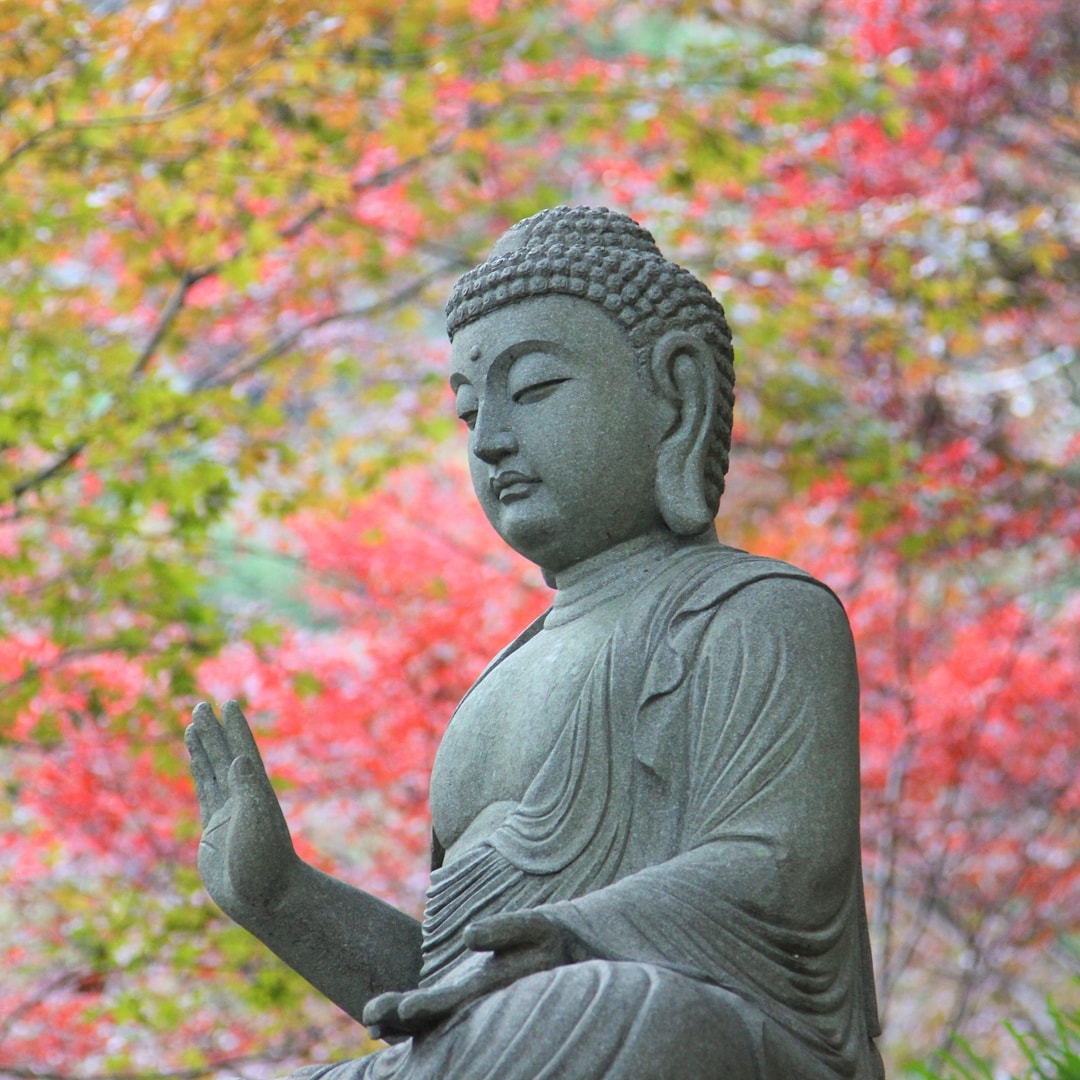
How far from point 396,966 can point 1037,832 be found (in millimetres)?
6304

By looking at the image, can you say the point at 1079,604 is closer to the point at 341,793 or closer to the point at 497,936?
the point at 341,793

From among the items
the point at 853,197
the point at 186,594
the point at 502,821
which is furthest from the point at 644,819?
the point at 853,197

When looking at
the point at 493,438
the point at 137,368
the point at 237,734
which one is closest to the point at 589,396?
the point at 493,438

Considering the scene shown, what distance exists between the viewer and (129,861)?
28.5ft

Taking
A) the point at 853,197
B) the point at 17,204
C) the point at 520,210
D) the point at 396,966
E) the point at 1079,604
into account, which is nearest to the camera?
the point at 396,966

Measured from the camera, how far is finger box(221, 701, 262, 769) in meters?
3.45

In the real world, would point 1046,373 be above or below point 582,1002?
below

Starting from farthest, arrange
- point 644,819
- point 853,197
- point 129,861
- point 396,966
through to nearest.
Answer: point 853,197 < point 129,861 < point 396,966 < point 644,819

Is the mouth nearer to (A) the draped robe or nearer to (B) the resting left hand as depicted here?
(A) the draped robe

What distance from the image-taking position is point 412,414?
885 cm

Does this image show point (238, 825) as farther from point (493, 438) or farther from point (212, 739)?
point (493, 438)

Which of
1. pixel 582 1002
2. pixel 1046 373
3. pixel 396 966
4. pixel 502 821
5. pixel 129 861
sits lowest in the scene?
pixel 1046 373

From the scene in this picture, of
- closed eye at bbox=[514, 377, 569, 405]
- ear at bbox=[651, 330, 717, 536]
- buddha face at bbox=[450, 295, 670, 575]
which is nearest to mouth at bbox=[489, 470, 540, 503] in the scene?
buddha face at bbox=[450, 295, 670, 575]

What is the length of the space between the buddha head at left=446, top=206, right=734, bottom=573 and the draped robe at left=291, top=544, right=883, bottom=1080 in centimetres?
21
